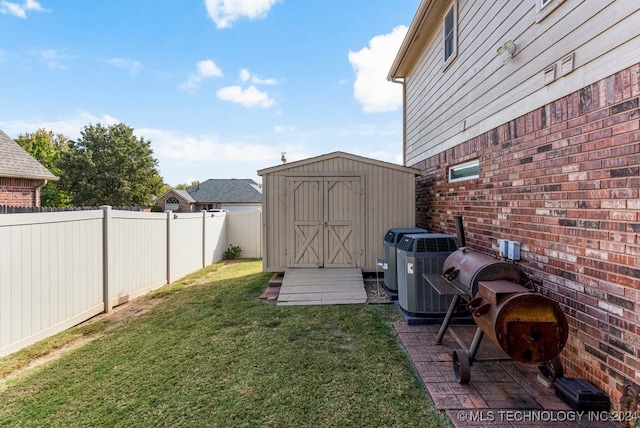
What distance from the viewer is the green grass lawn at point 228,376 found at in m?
2.23

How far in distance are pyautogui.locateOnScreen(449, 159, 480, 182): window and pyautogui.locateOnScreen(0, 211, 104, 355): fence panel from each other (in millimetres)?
5660

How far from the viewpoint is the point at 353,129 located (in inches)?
727

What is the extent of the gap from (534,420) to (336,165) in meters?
5.05

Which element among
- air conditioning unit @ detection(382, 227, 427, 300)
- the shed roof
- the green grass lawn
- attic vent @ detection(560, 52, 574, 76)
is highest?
attic vent @ detection(560, 52, 574, 76)

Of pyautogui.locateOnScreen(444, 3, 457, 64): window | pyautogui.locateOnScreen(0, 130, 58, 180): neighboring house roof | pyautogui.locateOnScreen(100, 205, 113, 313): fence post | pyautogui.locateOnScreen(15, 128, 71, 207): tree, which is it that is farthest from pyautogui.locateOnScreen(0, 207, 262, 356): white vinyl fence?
pyautogui.locateOnScreen(15, 128, 71, 207): tree

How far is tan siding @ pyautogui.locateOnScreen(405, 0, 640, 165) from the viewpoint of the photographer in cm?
214

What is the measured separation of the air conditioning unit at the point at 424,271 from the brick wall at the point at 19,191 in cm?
1122

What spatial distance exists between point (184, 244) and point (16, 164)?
642 cm

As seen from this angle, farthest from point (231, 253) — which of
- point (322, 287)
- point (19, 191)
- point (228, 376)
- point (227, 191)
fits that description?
point (227, 191)

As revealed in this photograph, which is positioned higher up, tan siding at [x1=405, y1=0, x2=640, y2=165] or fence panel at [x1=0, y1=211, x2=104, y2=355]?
tan siding at [x1=405, y1=0, x2=640, y2=165]

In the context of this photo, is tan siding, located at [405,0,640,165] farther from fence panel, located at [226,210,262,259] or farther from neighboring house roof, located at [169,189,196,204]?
neighboring house roof, located at [169,189,196,204]

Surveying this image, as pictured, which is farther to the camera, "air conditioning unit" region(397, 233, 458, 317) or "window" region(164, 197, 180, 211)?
"window" region(164, 197, 180, 211)

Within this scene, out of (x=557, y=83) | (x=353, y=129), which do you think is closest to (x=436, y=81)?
(x=557, y=83)

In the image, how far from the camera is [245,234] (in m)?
10.6
